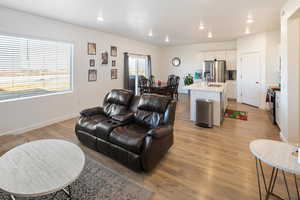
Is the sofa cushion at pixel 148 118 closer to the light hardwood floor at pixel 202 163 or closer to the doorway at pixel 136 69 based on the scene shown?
the light hardwood floor at pixel 202 163

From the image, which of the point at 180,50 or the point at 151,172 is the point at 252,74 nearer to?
the point at 180,50

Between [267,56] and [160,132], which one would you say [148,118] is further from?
[267,56]

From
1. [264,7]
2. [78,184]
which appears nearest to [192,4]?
[264,7]

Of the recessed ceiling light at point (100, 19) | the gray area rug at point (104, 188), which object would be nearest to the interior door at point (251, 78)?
the recessed ceiling light at point (100, 19)

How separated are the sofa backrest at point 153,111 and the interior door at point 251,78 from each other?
493 centimetres

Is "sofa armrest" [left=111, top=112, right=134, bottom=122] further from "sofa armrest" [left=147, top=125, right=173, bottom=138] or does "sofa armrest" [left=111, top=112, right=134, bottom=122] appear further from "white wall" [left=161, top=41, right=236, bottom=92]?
"white wall" [left=161, top=41, right=236, bottom=92]

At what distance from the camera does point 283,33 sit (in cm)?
326

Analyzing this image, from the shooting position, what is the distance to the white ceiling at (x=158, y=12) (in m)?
3.24

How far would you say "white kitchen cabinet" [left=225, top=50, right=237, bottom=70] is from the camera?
7203mm

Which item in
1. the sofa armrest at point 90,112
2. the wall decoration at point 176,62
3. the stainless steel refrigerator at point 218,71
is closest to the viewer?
the sofa armrest at point 90,112

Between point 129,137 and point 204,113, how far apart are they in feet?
7.81

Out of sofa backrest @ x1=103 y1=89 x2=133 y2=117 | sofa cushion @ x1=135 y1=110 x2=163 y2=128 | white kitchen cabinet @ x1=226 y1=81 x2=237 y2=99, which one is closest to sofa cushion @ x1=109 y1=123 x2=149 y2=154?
sofa cushion @ x1=135 y1=110 x2=163 y2=128

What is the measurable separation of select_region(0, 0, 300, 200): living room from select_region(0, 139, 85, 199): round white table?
1 centimetres

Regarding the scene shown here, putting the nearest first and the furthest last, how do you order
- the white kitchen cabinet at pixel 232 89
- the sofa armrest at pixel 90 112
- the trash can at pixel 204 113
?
the sofa armrest at pixel 90 112
the trash can at pixel 204 113
the white kitchen cabinet at pixel 232 89
